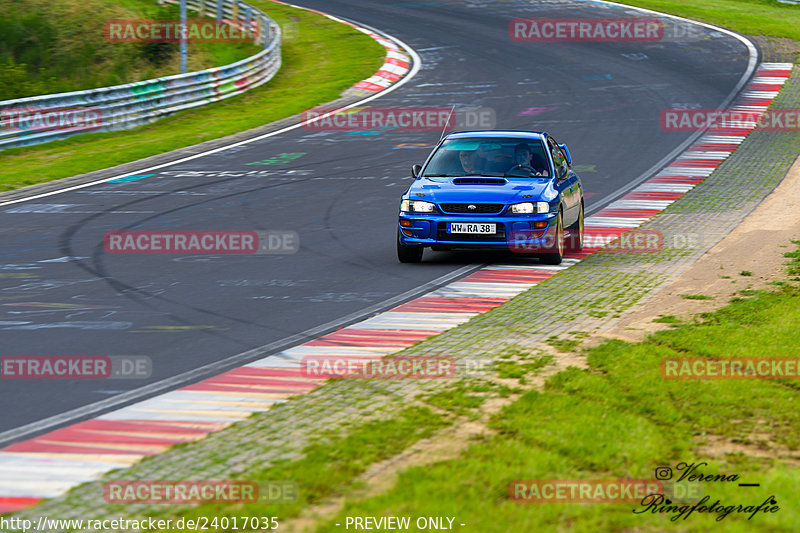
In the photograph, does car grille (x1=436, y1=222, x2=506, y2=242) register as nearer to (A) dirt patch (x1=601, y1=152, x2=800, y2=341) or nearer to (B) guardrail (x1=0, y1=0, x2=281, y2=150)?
(A) dirt patch (x1=601, y1=152, x2=800, y2=341)

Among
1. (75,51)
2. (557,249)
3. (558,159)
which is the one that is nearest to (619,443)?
(557,249)

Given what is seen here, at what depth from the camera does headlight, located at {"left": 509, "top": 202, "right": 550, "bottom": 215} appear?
43.1ft

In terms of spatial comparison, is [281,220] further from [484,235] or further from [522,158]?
[484,235]

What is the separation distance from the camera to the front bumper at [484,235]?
43.0ft

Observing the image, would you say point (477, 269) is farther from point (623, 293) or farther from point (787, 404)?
point (787, 404)

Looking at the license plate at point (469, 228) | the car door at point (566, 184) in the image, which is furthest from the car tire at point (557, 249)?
the license plate at point (469, 228)

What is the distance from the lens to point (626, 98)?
31.1 m

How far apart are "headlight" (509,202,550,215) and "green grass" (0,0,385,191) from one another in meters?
11.4

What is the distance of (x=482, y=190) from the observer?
13305 millimetres

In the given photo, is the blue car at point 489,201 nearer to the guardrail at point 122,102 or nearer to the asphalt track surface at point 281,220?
the asphalt track surface at point 281,220

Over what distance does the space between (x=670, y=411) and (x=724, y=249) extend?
25.1 ft

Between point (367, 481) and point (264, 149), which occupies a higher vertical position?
point (367, 481)

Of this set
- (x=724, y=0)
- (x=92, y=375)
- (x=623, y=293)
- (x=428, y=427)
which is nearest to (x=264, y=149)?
(x=623, y=293)

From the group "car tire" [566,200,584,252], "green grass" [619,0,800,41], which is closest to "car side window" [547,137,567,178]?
"car tire" [566,200,584,252]
